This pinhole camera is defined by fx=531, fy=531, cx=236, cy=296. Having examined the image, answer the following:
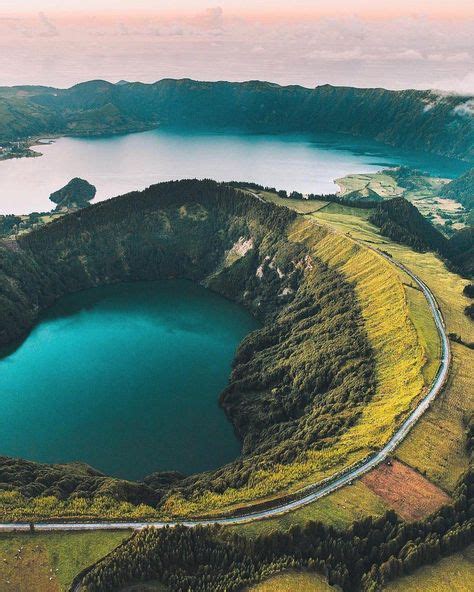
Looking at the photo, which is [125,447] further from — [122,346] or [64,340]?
[64,340]

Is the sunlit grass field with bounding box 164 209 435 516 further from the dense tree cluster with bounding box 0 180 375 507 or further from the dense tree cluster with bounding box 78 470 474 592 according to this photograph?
the dense tree cluster with bounding box 78 470 474 592

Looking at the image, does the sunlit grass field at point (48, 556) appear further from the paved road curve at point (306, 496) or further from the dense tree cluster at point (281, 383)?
the dense tree cluster at point (281, 383)

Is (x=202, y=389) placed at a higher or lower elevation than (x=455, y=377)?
lower

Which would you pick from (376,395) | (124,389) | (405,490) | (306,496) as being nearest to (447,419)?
(376,395)

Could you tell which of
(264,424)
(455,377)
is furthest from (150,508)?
(455,377)

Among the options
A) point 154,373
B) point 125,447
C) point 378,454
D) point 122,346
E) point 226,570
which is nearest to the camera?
point 226,570

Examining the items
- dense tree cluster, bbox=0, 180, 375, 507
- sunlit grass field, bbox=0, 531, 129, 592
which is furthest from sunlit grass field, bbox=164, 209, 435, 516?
sunlit grass field, bbox=0, 531, 129, 592

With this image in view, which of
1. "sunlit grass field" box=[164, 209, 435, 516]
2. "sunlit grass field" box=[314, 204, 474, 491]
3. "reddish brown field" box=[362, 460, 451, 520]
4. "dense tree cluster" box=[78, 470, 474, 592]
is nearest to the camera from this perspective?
"dense tree cluster" box=[78, 470, 474, 592]
